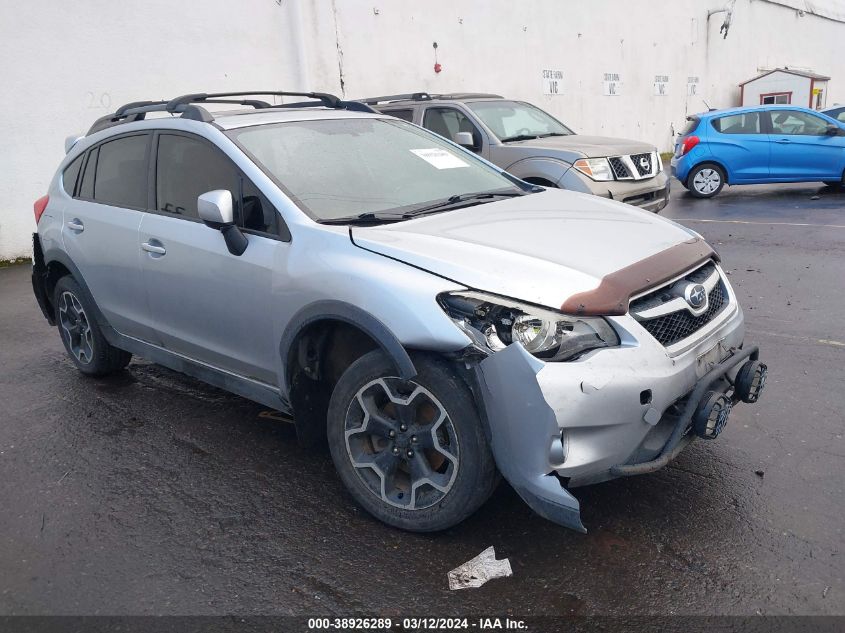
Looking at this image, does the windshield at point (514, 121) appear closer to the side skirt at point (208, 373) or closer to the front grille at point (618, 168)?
the front grille at point (618, 168)

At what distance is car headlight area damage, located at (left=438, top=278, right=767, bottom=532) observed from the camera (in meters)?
2.78

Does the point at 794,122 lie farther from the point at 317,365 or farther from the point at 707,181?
the point at 317,365

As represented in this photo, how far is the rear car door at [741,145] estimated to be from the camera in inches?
528

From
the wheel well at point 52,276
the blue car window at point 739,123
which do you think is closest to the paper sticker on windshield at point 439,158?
the wheel well at point 52,276

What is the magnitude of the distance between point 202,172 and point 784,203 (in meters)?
11.1

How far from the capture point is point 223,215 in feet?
11.6

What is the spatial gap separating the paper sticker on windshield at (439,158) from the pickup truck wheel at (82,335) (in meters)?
2.43

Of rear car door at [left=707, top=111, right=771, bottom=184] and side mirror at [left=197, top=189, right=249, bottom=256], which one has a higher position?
side mirror at [left=197, top=189, right=249, bottom=256]

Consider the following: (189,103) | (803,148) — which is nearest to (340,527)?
(189,103)

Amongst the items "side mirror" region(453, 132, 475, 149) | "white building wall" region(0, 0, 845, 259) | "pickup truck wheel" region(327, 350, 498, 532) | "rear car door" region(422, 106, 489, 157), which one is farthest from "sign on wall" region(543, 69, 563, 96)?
"pickup truck wheel" region(327, 350, 498, 532)

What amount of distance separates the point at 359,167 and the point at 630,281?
1.68 metres

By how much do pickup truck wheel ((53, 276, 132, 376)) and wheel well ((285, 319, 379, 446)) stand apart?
7.24 ft

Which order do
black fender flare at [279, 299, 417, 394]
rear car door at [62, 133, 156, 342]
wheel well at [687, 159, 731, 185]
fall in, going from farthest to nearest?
wheel well at [687, 159, 731, 185] < rear car door at [62, 133, 156, 342] < black fender flare at [279, 299, 417, 394]

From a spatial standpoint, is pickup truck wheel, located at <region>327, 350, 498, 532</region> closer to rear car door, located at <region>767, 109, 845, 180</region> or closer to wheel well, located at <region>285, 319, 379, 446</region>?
wheel well, located at <region>285, 319, 379, 446</region>
